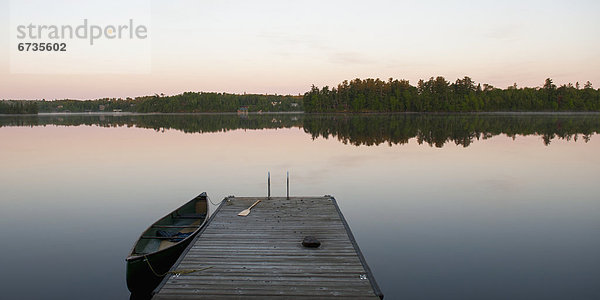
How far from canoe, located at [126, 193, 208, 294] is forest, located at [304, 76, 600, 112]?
148 m

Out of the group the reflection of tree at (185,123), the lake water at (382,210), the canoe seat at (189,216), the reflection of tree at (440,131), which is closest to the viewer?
the lake water at (382,210)

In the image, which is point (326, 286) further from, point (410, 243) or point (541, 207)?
point (541, 207)

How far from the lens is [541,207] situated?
15805 mm

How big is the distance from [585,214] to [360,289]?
12.5 metres

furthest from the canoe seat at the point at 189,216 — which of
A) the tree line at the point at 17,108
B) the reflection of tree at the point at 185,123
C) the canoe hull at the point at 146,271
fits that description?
the tree line at the point at 17,108

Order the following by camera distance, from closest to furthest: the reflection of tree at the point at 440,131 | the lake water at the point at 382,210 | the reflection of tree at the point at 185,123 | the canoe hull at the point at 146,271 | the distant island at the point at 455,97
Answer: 1. the canoe hull at the point at 146,271
2. the lake water at the point at 382,210
3. the reflection of tree at the point at 440,131
4. the reflection of tree at the point at 185,123
5. the distant island at the point at 455,97

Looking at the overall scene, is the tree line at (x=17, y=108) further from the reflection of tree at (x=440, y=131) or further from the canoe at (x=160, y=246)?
the canoe at (x=160, y=246)

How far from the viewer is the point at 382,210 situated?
15633 millimetres

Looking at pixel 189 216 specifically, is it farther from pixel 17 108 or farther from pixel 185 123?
pixel 17 108

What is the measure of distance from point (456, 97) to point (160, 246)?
159328 millimetres

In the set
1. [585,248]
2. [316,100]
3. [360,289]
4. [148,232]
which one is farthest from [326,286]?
[316,100]

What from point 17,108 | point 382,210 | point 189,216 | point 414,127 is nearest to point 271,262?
point 189,216

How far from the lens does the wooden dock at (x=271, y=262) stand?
283 inches

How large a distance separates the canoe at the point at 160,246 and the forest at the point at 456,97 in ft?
485
